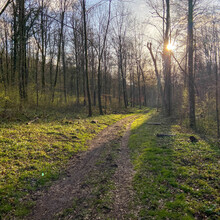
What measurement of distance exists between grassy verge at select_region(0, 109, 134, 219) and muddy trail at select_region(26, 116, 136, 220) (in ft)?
1.49

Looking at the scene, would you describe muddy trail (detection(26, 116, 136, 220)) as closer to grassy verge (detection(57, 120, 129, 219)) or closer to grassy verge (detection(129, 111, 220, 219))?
grassy verge (detection(57, 120, 129, 219))

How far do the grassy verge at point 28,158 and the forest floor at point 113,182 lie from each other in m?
0.03

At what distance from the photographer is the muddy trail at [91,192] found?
14.5 feet

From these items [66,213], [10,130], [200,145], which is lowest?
[66,213]

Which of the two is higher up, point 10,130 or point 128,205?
point 10,130

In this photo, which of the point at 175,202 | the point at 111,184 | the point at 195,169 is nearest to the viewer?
the point at 175,202

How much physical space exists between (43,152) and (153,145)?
5975mm

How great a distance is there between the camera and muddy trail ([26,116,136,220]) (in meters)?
4.43

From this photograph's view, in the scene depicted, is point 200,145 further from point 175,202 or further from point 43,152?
point 43,152

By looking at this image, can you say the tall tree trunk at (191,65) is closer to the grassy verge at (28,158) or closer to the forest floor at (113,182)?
the forest floor at (113,182)

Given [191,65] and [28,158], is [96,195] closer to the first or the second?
[28,158]

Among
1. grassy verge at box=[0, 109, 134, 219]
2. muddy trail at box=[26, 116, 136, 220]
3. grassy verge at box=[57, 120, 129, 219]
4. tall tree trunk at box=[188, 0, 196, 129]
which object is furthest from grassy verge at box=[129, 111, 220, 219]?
tall tree trunk at box=[188, 0, 196, 129]

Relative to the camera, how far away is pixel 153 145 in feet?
31.2

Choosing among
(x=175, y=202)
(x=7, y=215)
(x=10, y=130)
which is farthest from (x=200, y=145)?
(x=10, y=130)
